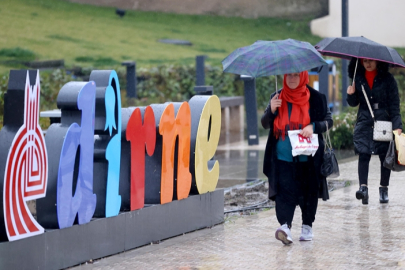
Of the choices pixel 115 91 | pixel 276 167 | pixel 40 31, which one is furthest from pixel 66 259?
pixel 40 31

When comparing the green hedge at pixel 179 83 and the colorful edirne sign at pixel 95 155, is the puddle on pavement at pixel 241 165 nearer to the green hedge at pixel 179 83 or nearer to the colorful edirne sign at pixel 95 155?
the colorful edirne sign at pixel 95 155

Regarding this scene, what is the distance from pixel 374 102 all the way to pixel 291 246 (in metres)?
2.33

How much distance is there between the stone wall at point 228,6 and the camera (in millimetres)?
36531

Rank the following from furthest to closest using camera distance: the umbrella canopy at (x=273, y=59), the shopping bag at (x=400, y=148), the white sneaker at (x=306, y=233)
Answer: the shopping bag at (x=400, y=148)
the white sneaker at (x=306, y=233)
the umbrella canopy at (x=273, y=59)

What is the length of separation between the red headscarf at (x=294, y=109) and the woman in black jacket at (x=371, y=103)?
1.81 meters

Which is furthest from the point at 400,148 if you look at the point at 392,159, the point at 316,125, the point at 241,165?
the point at 241,165

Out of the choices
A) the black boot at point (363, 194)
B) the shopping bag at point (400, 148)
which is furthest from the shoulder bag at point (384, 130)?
the black boot at point (363, 194)

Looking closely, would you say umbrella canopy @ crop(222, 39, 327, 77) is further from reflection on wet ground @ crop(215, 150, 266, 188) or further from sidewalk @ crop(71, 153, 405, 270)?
reflection on wet ground @ crop(215, 150, 266, 188)

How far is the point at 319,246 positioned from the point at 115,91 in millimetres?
2155

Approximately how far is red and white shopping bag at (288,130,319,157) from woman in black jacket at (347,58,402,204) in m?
1.91

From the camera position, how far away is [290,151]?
20.8 feet

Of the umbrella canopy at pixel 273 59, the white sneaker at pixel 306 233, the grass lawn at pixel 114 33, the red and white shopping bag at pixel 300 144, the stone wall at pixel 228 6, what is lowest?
the white sneaker at pixel 306 233

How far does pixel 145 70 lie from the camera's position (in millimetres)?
21422

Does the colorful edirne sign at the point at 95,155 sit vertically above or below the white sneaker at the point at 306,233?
above
